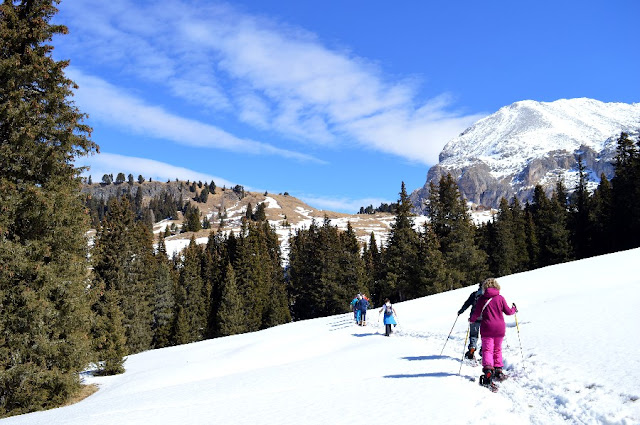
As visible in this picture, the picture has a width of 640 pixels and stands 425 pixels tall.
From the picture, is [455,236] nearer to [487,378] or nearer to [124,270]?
[124,270]

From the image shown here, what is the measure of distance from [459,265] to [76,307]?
43.4m

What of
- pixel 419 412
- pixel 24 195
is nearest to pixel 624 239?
pixel 419 412

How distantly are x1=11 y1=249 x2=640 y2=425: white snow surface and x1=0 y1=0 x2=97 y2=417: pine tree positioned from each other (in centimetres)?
291

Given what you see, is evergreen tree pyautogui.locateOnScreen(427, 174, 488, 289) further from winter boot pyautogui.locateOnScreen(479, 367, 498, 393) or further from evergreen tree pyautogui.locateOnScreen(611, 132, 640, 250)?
winter boot pyautogui.locateOnScreen(479, 367, 498, 393)

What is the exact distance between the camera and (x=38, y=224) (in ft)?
53.2

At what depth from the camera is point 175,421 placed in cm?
871

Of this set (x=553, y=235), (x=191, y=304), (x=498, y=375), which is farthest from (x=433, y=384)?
(x=191, y=304)

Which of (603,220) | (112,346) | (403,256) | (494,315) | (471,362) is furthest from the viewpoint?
(603,220)

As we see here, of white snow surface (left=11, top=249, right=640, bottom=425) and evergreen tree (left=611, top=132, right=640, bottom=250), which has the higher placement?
evergreen tree (left=611, top=132, right=640, bottom=250)

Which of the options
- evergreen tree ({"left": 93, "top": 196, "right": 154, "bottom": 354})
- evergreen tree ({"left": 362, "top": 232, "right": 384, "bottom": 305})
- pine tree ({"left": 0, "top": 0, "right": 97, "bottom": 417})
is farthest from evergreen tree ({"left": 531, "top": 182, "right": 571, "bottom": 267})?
pine tree ({"left": 0, "top": 0, "right": 97, "bottom": 417})

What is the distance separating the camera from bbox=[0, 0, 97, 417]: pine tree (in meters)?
14.9

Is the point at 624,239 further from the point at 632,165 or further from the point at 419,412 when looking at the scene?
the point at 419,412

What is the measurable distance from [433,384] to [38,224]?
15304 millimetres

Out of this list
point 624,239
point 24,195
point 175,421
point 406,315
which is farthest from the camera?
point 624,239
